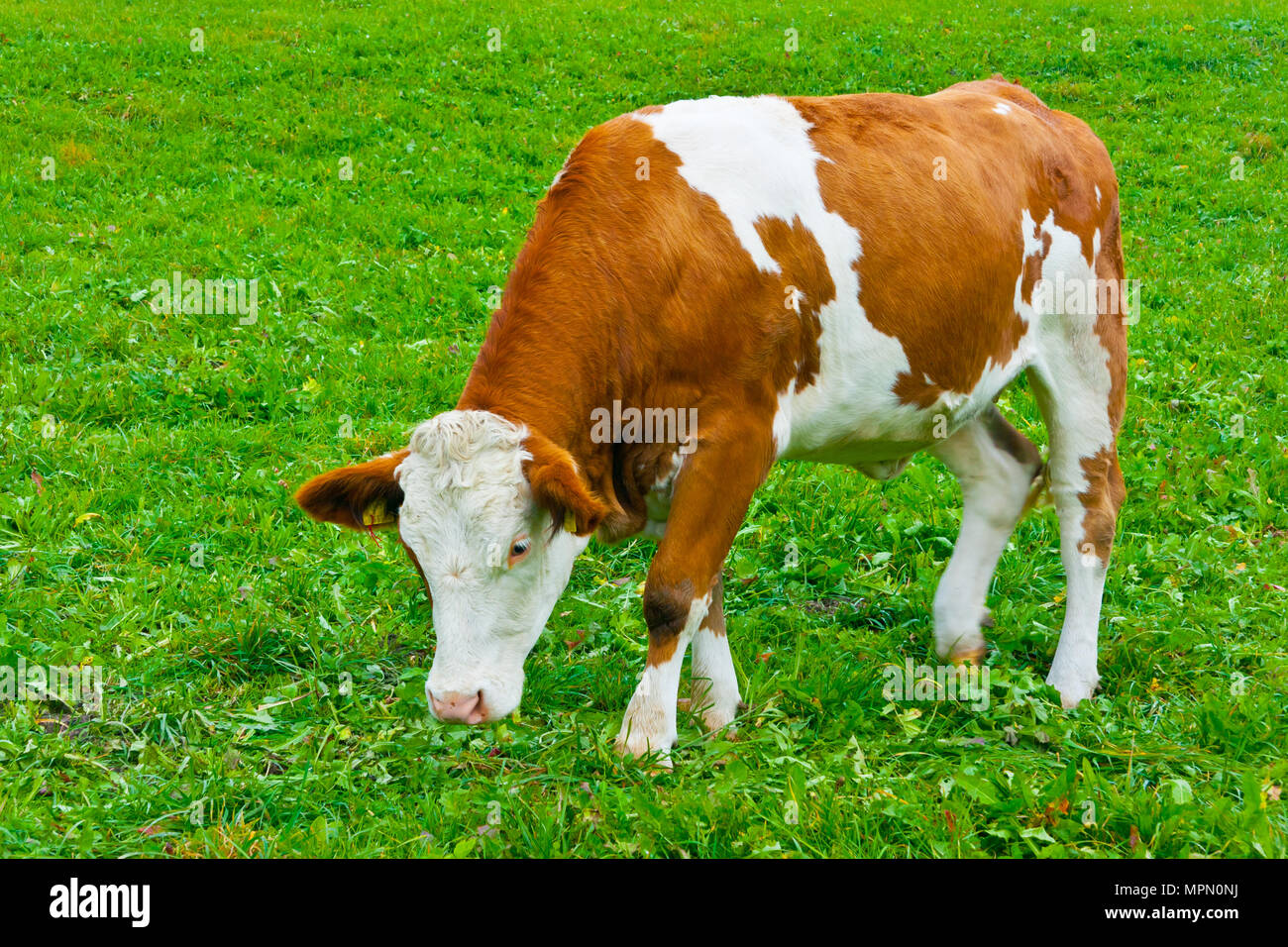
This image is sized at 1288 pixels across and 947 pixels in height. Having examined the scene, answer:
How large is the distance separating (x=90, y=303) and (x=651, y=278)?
644 centimetres

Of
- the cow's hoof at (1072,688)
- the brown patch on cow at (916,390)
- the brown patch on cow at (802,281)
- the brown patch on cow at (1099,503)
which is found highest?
the brown patch on cow at (802,281)

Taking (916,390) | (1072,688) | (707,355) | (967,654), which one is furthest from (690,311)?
(1072,688)

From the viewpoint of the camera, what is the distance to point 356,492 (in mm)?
3926

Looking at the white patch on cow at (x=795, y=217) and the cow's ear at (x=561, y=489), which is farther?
the white patch on cow at (x=795, y=217)

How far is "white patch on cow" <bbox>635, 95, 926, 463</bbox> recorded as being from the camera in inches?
171

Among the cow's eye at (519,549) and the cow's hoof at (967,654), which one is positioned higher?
the cow's eye at (519,549)

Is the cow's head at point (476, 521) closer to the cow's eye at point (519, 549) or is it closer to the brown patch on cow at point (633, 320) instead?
the cow's eye at point (519, 549)

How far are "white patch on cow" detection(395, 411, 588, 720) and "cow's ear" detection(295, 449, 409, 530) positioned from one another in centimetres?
10

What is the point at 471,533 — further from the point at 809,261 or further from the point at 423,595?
the point at 423,595

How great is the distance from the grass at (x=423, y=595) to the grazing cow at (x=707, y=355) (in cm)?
44

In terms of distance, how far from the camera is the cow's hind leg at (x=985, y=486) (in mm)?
5523

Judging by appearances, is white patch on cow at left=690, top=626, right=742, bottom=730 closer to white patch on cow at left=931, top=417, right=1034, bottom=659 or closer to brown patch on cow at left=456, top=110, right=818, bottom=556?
brown patch on cow at left=456, top=110, right=818, bottom=556

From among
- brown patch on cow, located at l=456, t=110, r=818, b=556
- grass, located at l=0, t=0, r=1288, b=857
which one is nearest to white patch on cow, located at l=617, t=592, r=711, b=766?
grass, located at l=0, t=0, r=1288, b=857

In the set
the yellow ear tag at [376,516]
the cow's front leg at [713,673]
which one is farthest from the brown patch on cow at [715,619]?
the yellow ear tag at [376,516]
